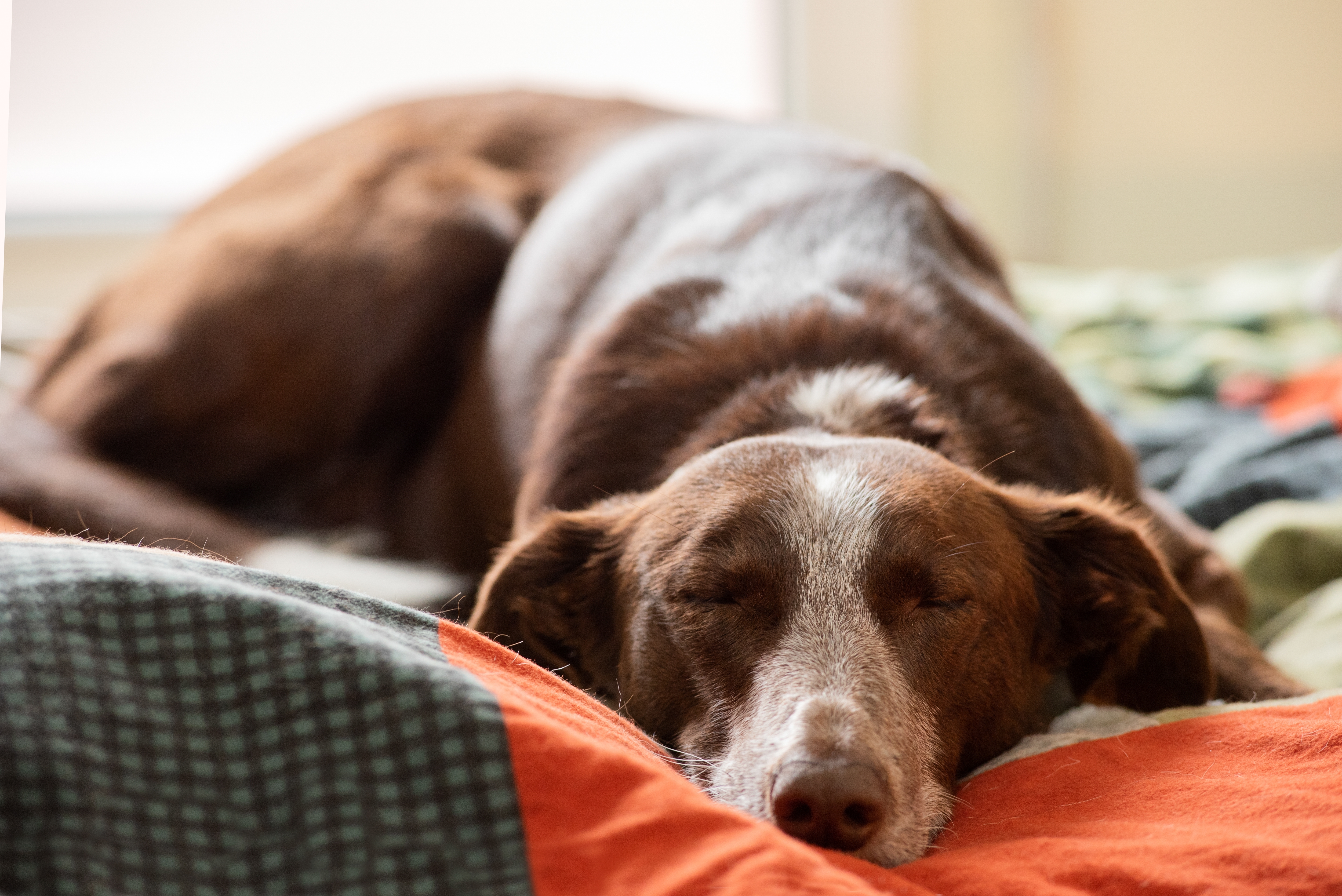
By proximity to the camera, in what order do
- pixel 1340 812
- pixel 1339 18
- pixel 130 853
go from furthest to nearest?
pixel 1339 18
pixel 1340 812
pixel 130 853

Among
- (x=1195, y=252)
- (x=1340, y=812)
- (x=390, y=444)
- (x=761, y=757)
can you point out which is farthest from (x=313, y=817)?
(x=1195, y=252)

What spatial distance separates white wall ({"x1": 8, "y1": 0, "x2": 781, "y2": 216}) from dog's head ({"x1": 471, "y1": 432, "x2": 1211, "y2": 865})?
8.93ft

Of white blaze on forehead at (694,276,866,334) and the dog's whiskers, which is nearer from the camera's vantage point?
the dog's whiskers

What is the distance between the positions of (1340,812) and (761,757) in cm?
48

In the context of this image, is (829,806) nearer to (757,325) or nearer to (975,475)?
(975,475)

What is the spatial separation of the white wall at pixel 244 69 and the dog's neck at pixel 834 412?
2483 mm

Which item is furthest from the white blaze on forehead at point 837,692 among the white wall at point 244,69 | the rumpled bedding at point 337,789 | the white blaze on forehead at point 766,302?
the white wall at point 244,69

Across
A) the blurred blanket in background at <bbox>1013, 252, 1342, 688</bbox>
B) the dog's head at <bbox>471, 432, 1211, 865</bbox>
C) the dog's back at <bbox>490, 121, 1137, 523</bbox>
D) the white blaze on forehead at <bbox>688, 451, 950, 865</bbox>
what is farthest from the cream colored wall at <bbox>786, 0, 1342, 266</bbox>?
the white blaze on forehead at <bbox>688, 451, 950, 865</bbox>

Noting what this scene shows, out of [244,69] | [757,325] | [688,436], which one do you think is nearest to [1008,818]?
[688,436]

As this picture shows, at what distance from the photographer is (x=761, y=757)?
118cm

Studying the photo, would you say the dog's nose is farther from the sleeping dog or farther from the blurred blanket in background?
the blurred blanket in background

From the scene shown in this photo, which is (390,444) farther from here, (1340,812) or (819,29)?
(819,29)

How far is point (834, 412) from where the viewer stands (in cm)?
162

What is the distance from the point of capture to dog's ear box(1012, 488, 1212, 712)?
4.84ft
